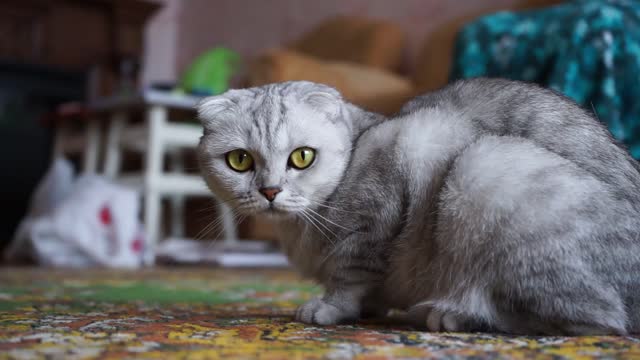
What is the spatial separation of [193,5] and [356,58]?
2826mm

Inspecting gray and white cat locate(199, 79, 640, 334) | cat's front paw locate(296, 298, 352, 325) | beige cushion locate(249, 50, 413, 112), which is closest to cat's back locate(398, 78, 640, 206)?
gray and white cat locate(199, 79, 640, 334)

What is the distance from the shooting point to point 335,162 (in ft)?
4.37

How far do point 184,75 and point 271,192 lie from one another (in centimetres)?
374

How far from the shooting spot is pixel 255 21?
245 inches

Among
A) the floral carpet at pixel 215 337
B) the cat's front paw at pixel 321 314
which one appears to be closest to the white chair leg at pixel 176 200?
the floral carpet at pixel 215 337

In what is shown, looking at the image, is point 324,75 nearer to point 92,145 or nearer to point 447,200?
point 92,145

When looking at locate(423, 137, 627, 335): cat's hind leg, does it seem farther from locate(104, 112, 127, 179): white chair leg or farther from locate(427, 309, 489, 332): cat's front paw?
locate(104, 112, 127, 179): white chair leg

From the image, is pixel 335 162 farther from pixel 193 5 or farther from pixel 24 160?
pixel 193 5

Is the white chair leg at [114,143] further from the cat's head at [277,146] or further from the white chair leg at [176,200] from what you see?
the cat's head at [277,146]

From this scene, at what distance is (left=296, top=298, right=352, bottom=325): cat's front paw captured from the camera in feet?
4.21

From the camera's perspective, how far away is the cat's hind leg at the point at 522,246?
1089mm

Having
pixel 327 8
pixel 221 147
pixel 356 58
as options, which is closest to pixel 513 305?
pixel 221 147

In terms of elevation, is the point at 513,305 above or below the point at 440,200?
below

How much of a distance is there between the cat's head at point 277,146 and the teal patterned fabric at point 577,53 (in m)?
A: 0.94
